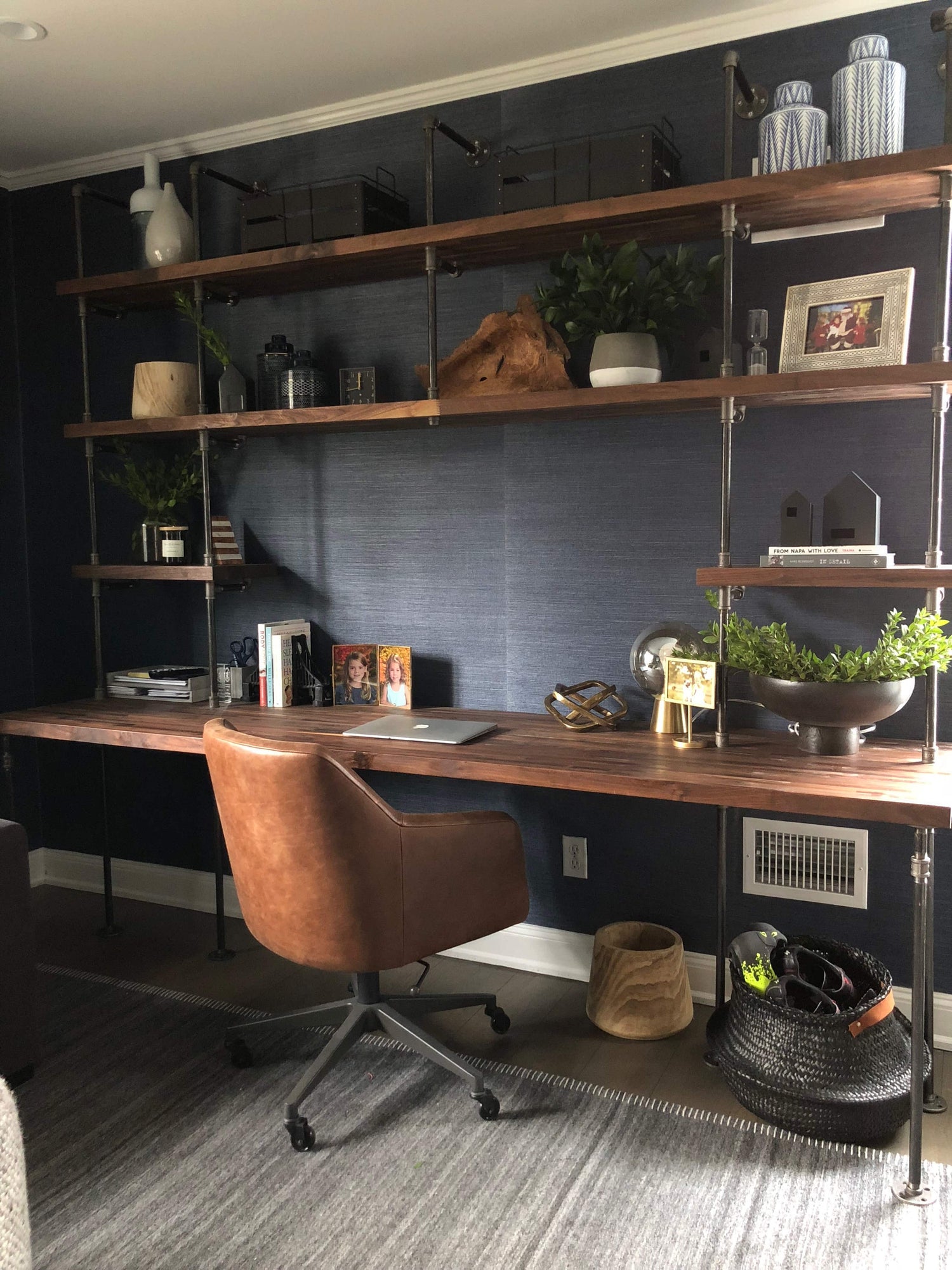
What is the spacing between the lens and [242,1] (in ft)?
7.47

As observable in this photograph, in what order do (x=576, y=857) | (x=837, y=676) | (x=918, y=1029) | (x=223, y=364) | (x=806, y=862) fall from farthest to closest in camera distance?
(x=223, y=364)
(x=576, y=857)
(x=806, y=862)
(x=837, y=676)
(x=918, y=1029)

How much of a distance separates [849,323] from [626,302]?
49cm

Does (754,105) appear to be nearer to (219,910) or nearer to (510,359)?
(510,359)

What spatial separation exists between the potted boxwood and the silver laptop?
64cm

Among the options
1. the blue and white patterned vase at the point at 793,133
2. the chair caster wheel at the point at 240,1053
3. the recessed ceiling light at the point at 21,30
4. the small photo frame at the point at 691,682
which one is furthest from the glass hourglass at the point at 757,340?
the chair caster wheel at the point at 240,1053

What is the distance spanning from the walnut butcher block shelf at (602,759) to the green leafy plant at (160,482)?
2.03 feet

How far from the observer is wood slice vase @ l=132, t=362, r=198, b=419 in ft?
9.59

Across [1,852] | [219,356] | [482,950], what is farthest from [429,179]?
[482,950]

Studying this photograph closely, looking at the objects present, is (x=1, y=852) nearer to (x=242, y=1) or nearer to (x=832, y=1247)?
(x=832, y=1247)

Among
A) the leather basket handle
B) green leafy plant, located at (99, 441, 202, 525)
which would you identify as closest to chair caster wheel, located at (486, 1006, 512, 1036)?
the leather basket handle

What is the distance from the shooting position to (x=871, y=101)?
6.84 ft

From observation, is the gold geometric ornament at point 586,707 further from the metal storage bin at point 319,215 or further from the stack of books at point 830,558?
the metal storage bin at point 319,215

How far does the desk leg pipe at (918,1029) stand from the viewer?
184cm

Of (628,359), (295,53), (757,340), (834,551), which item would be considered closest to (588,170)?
(628,359)
